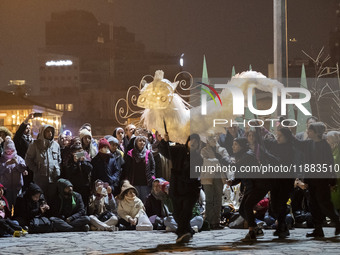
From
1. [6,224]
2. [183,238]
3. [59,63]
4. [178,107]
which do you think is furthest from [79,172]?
[59,63]

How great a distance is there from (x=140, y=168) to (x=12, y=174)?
2.31m

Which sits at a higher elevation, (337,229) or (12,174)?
(12,174)

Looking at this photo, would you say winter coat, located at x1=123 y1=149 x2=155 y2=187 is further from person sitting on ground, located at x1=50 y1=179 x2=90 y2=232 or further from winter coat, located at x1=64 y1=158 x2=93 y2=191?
person sitting on ground, located at x1=50 y1=179 x2=90 y2=232

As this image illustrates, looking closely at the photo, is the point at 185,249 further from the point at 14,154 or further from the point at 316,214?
the point at 14,154

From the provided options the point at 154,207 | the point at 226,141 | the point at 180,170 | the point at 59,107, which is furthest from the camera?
the point at 59,107

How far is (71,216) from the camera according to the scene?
1280 cm

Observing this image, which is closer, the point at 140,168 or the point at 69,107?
the point at 140,168

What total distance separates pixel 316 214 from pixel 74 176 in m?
4.50

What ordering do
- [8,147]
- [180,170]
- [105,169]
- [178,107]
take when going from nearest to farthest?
[180,170] → [178,107] → [8,147] → [105,169]

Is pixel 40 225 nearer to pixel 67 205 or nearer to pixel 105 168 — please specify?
pixel 67 205

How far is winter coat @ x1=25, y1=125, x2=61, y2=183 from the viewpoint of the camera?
1300cm

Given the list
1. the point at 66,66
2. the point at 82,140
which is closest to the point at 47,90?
the point at 66,66

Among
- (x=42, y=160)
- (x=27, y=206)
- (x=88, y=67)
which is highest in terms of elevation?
(x=88, y=67)

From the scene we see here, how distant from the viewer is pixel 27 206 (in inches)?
492
